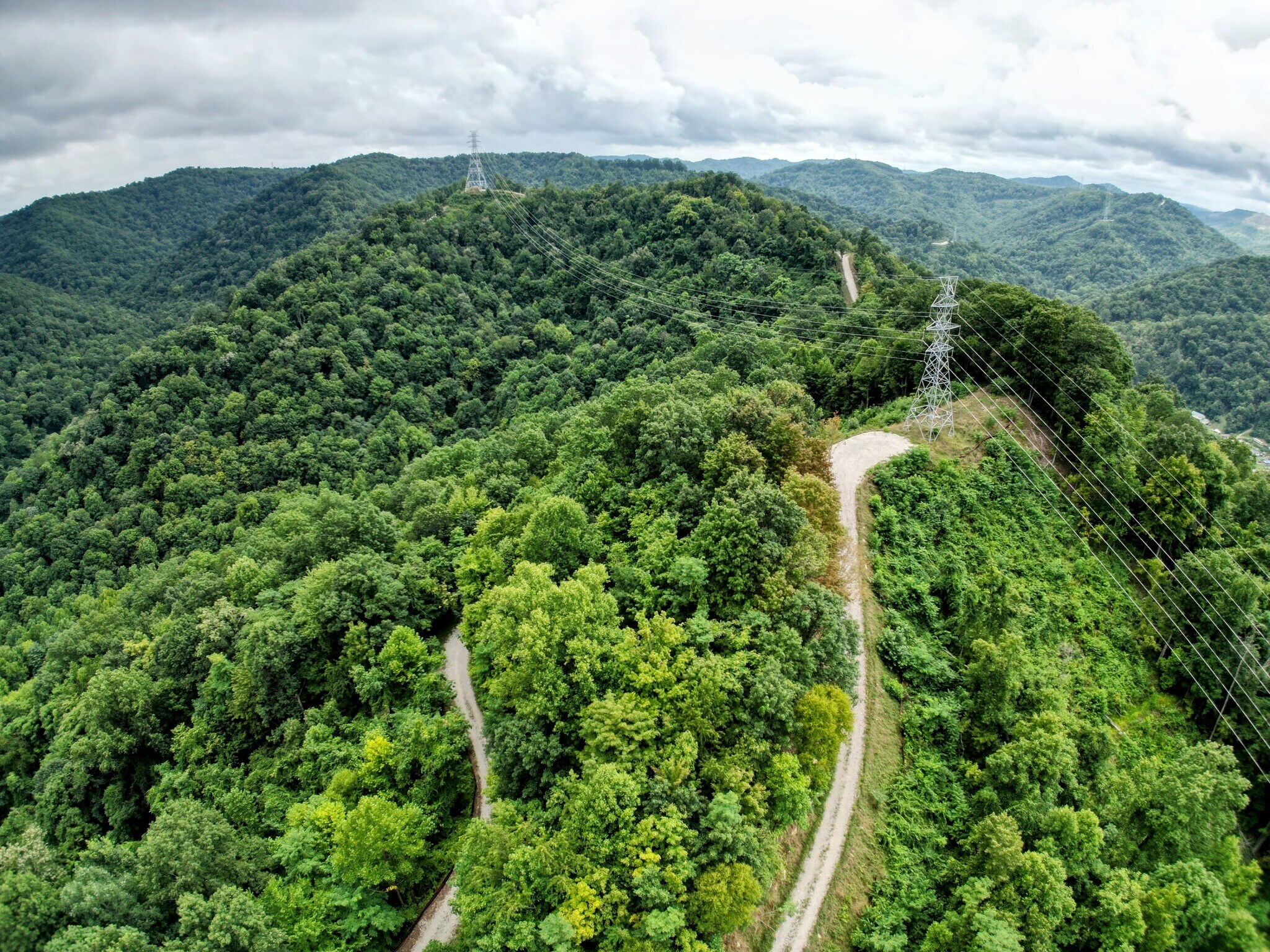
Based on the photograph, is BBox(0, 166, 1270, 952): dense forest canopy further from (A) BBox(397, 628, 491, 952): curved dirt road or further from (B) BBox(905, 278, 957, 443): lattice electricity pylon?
(B) BBox(905, 278, 957, 443): lattice electricity pylon

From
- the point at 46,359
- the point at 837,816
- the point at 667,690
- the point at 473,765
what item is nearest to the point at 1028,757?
the point at 837,816

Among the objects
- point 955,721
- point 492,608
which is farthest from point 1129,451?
point 492,608

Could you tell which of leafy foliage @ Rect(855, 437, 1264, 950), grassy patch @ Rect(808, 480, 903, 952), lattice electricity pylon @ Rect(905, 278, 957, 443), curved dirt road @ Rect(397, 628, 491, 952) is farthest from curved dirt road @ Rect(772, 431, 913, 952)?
curved dirt road @ Rect(397, 628, 491, 952)

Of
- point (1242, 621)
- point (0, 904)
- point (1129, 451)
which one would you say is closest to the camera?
point (0, 904)

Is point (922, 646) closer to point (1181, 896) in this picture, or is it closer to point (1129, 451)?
point (1181, 896)

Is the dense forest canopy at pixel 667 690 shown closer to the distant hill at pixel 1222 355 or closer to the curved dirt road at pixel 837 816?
the curved dirt road at pixel 837 816
